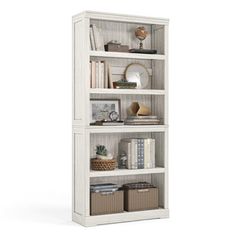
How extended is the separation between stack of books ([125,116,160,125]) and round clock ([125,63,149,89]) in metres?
0.40

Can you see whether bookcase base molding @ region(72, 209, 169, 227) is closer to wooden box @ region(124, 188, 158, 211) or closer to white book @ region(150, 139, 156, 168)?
wooden box @ region(124, 188, 158, 211)

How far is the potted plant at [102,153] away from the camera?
21.1 feet

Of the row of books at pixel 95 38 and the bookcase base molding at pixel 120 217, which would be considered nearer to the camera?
the bookcase base molding at pixel 120 217

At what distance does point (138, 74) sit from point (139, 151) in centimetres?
87

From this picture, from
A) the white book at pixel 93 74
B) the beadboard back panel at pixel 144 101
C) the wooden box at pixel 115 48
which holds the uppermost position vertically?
the wooden box at pixel 115 48

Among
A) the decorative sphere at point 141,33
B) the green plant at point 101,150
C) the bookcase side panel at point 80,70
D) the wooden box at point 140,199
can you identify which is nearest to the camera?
the bookcase side panel at point 80,70

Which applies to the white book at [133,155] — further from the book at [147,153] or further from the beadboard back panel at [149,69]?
the beadboard back panel at [149,69]

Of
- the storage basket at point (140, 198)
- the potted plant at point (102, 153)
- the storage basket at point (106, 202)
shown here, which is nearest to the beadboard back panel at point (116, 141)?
the potted plant at point (102, 153)

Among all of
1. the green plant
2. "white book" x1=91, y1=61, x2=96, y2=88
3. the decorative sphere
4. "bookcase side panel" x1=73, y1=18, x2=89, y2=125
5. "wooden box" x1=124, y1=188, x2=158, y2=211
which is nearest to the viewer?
"bookcase side panel" x1=73, y1=18, x2=89, y2=125

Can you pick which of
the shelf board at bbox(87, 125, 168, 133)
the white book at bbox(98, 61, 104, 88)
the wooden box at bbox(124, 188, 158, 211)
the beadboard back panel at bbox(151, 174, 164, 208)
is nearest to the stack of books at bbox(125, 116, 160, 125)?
the shelf board at bbox(87, 125, 168, 133)

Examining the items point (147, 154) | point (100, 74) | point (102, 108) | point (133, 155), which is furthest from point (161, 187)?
point (100, 74)

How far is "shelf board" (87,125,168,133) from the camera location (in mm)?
6254

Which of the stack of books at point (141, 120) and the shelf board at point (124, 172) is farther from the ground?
the stack of books at point (141, 120)
